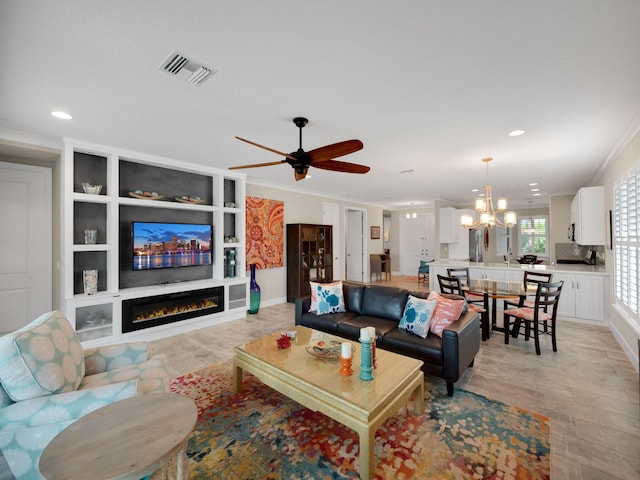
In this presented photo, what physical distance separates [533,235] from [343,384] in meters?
10.8

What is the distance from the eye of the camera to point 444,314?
295 centimetres

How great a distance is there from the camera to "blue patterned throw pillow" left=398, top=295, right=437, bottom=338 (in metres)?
2.95

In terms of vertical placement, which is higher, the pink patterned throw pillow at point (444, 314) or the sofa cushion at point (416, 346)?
the pink patterned throw pillow at point (444, 314)

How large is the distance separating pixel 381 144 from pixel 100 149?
358 centimetres

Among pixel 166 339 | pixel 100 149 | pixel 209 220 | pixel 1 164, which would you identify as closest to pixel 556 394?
pixel 166 339

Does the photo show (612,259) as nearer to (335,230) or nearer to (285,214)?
(335,230)

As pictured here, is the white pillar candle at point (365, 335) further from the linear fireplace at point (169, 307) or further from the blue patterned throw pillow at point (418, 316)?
the linear fireplace at point (169, 307)

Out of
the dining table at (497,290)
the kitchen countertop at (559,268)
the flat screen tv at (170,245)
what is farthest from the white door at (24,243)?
the kitchen countertop at (559,268)

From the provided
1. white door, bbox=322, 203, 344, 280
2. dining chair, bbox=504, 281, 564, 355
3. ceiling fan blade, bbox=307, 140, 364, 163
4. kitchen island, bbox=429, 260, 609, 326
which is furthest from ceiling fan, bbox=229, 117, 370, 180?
white door, bbox=322, 203, 344, 280

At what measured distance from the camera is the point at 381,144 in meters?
3.57

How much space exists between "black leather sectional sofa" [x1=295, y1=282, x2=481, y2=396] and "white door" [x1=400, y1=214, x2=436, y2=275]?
676 cm

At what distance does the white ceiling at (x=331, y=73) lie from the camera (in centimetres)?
152

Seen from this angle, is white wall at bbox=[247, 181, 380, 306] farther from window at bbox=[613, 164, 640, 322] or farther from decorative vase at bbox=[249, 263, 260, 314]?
window at bbox=[613, 164, 640, 322]

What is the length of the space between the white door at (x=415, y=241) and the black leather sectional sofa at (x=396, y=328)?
676cm
